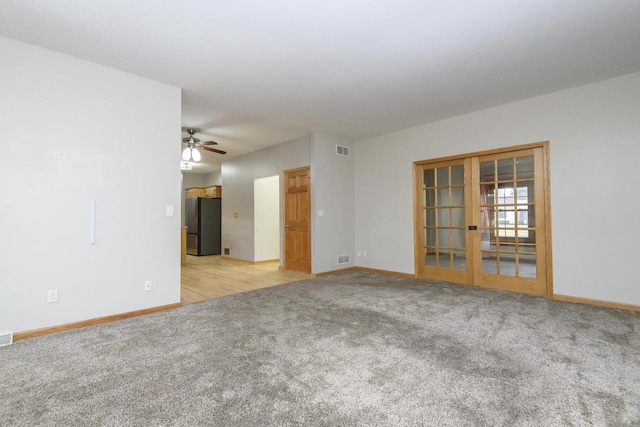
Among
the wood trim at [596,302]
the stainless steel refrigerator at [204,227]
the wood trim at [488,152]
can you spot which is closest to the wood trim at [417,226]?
the wood trim at [488,152]

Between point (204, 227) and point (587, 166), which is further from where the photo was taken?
point (204, 227)

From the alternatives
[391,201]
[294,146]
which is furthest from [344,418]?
[294,146]

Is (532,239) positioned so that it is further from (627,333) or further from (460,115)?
(460,115)

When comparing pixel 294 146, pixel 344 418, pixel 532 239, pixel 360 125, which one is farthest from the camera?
pixel 294 146

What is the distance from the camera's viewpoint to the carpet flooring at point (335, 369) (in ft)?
5.14

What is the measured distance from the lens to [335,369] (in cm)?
203

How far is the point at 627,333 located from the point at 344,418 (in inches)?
113

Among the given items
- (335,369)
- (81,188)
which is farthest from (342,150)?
(335,369)

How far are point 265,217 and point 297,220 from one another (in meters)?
1.54

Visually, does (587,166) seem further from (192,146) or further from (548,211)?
(192,146)

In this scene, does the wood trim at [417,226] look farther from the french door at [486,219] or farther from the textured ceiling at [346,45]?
the textured ceiling at [346,45]

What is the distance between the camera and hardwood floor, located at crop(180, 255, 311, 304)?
14.0 ft

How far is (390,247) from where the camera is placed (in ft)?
18.1

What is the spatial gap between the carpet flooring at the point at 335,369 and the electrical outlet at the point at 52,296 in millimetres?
373
